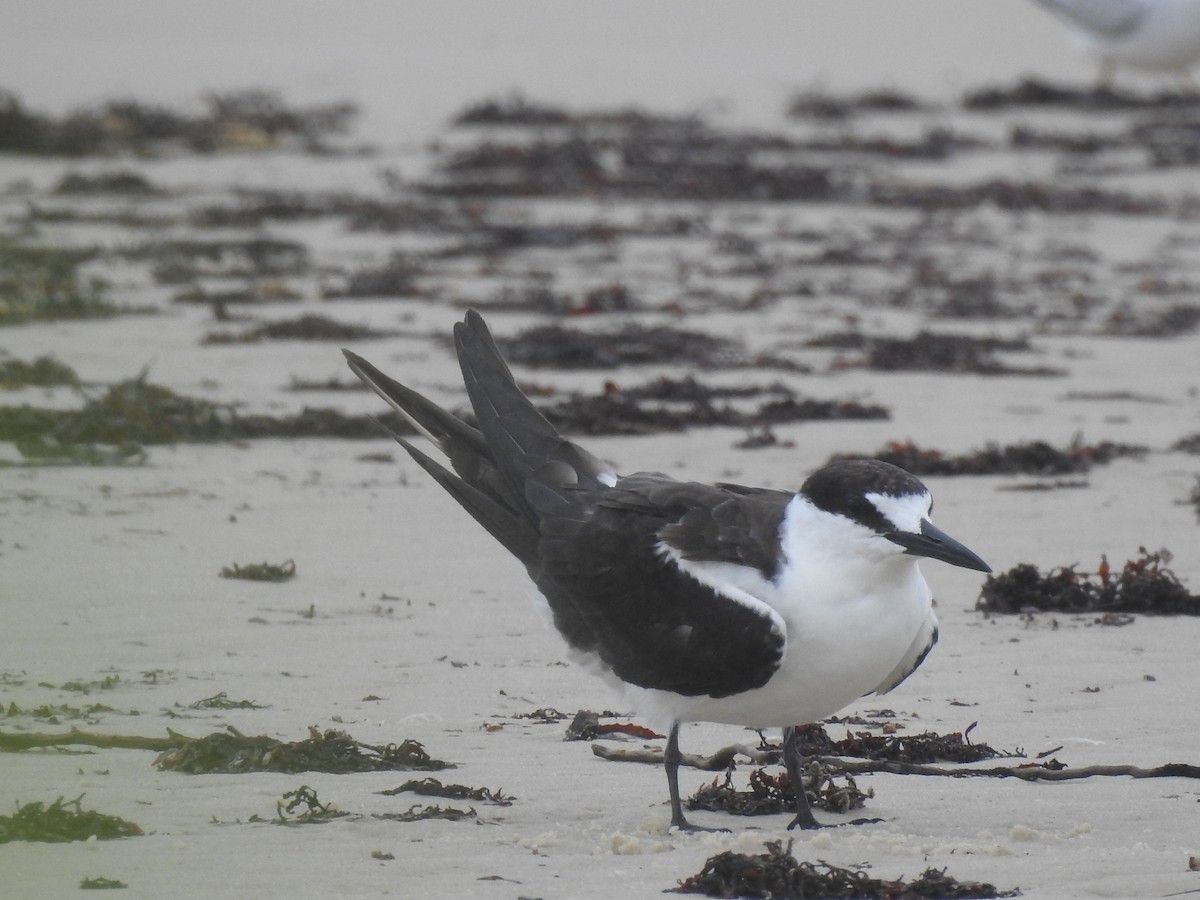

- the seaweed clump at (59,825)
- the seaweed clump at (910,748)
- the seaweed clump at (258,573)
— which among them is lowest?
the seaweed clump at (59,825)

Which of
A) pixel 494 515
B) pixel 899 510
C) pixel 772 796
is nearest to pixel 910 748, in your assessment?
pixel 772 796

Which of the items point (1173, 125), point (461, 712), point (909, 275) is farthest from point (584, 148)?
point (461, 712)

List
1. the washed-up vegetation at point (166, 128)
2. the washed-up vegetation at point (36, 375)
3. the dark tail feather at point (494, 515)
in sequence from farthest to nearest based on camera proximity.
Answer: the washed-up vegetation at point (166, 128) → the washed-up vegetation at point (36, 375) → the dark tail feather at point (494, 515)

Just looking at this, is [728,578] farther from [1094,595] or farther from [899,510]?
[1094,595]

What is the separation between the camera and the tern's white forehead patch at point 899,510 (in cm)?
405

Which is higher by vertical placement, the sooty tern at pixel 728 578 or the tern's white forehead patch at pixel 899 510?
the tern's white forehead patch at pixel 899 510

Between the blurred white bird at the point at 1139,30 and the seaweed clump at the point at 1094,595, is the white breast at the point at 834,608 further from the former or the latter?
the blurred white bird at the point at 1139,30

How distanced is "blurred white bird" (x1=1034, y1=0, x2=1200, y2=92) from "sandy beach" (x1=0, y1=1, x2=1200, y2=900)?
3.10 metres

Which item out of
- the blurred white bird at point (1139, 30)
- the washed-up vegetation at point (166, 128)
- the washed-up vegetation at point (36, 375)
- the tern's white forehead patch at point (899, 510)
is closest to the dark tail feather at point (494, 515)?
the tern's white forehead patch at point (899, 510)

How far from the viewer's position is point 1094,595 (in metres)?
6.20

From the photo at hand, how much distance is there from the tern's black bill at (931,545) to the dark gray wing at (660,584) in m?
0.32

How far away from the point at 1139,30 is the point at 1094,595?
16105 millimetres

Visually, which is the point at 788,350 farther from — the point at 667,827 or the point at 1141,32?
the point at 1141,32

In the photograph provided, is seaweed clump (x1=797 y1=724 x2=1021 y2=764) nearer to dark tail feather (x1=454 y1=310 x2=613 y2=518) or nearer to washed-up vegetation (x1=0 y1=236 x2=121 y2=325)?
dark tail feather (x1=454 y1=310 x2=613 y2=518)
